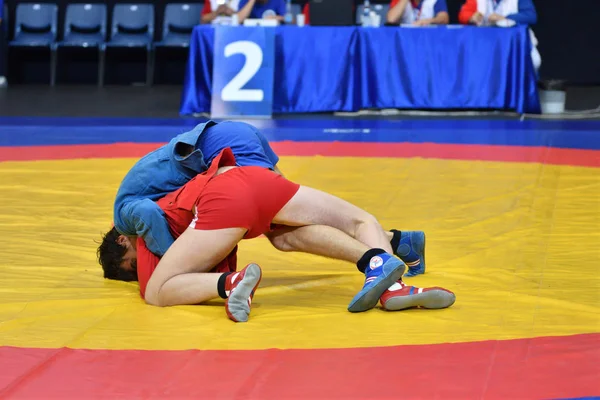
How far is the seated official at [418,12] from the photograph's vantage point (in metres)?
8.91

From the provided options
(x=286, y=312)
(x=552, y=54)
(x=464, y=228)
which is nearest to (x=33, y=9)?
(x=552, y=54)

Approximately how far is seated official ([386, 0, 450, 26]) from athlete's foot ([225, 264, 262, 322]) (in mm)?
6224

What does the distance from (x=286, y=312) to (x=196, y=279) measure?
30cm

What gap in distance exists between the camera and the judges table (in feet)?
28.1

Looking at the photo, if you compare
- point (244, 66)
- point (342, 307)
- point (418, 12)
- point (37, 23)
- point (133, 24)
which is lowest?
point (37, 23)

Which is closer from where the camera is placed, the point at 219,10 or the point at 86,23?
the point at 219,10

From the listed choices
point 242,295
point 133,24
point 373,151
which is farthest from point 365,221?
point 133,24

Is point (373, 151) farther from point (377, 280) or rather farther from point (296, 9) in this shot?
point (296, 9)

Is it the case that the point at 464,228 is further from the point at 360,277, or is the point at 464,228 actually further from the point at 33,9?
the point at 33,9

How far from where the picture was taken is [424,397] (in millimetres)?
2346

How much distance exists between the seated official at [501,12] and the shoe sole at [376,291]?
618 centimetres

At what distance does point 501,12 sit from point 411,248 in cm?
587

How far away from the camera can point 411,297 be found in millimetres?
3020

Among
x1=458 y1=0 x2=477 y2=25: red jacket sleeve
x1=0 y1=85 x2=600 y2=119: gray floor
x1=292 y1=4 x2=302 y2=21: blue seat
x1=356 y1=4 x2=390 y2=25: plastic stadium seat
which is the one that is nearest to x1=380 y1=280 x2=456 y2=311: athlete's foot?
x1=0 y1=85 x2=600 y2=119: gray floor
